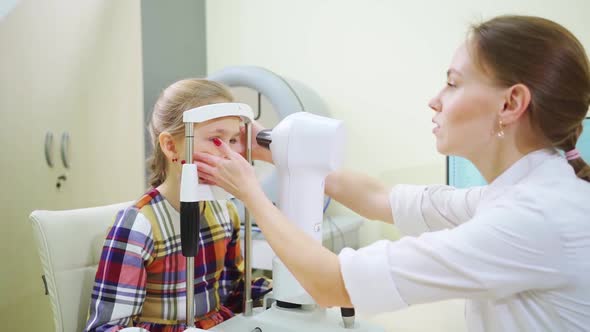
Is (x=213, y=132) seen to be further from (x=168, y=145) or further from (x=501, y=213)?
(x=501, y=213)

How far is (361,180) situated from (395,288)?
0.53m

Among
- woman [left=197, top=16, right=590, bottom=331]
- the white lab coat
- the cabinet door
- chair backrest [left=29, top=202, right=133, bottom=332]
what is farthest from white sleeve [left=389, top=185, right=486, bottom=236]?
the cabinet door

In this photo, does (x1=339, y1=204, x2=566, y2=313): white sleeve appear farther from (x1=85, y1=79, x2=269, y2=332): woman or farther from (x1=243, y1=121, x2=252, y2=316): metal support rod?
(x1=85, y1=79, x2=269, y2=332): woman

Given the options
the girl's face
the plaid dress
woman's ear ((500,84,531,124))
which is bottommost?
the plaid dress

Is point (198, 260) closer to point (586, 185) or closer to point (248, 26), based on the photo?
point (586, 185)

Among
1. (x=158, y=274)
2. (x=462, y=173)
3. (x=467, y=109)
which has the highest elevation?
(x=467, y=109)

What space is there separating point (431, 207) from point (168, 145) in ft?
2.14

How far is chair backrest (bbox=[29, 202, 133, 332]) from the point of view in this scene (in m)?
1.02

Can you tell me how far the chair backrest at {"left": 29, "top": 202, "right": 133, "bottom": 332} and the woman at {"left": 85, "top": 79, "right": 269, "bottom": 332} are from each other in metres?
0.14

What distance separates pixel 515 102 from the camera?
0.78 metres

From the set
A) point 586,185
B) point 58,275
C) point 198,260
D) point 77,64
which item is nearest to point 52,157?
point 77,64

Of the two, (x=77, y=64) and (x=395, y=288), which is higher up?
(x=77, y=64)

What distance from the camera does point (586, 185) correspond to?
774 mm

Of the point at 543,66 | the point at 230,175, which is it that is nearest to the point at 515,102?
the point at 543,66
